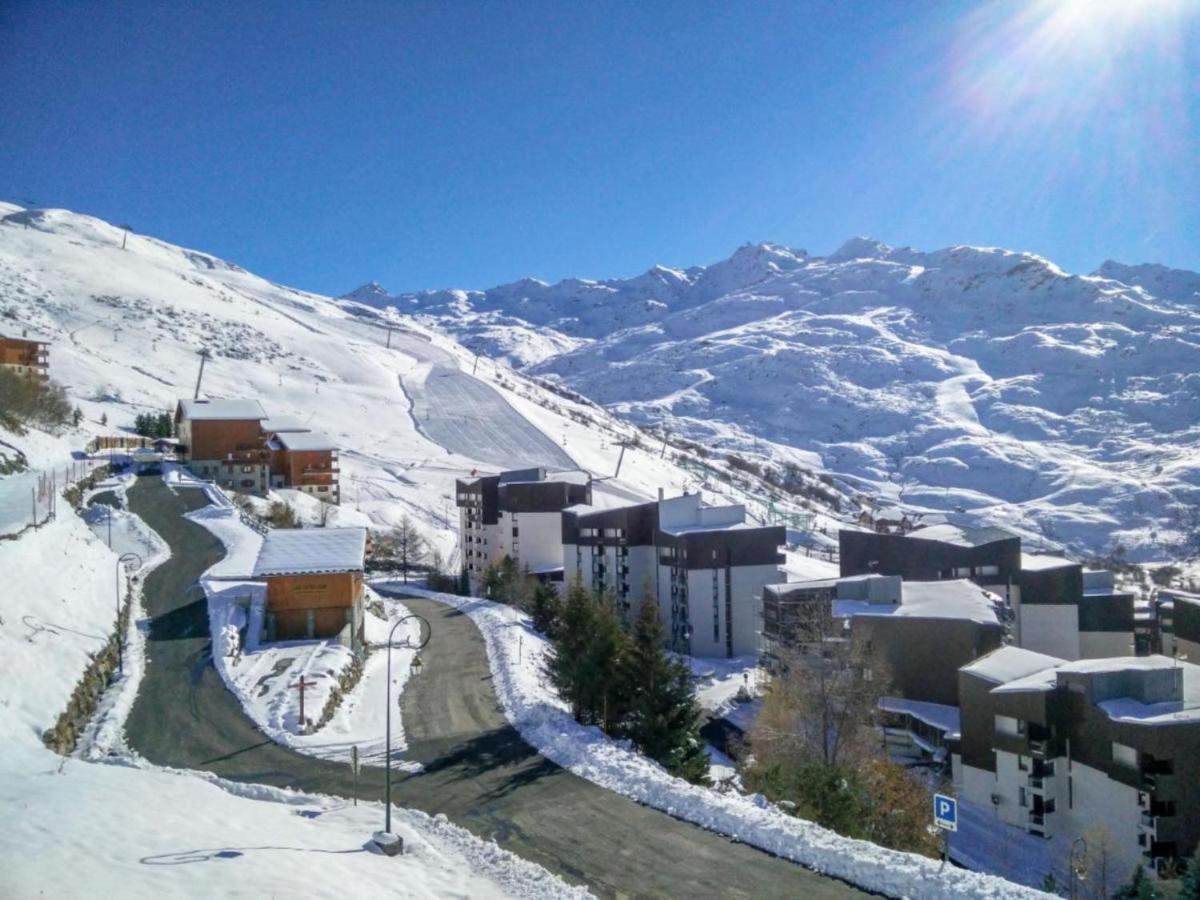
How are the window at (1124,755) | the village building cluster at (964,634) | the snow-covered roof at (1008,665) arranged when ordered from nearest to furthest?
1. the window at (1124,755)
2. the village building cluster at (964,634)
3. the snow-covered roof at (1008,665)

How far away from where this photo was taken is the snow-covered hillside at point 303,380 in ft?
268

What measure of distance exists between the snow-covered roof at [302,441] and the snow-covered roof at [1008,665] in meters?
49.2

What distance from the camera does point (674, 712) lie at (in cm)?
2028

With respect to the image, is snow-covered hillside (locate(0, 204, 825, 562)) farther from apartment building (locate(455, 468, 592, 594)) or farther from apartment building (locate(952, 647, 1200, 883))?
apartment building (locate(952, 647, 1200, 883))

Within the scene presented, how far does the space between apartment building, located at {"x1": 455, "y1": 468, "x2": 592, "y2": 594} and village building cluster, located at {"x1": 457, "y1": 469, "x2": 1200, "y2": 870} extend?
0.38ft

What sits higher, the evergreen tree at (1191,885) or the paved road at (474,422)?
the paved road at (474,422)

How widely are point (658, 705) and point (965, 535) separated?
116 ft

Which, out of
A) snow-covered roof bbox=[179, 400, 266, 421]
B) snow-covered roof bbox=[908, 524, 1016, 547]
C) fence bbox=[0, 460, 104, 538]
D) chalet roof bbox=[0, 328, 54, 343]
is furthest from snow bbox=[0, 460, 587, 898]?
chalet roof bbox=[0, 328, 54, 343]

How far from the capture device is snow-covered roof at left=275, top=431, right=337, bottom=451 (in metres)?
65.2

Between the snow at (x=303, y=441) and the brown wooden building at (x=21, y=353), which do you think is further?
the brown wooden building at (x=21, y=353)

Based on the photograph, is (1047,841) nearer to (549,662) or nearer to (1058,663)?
(1058,663)

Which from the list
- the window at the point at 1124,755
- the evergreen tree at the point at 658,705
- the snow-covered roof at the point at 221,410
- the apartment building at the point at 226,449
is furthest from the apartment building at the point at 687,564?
the snow-covered roof at the point at 221,410

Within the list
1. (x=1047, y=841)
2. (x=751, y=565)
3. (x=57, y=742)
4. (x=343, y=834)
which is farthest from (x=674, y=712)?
(x=751, y=565)

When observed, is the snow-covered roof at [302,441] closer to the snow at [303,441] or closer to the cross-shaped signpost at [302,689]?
the snow at [303,441]
